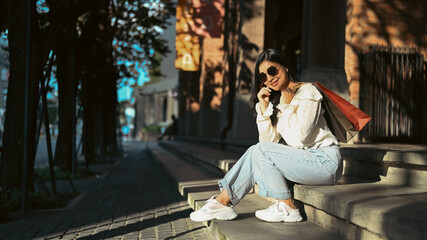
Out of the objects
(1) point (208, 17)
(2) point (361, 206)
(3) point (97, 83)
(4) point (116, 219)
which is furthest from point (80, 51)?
(2) point (361, 206)

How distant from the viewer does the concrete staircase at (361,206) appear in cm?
207

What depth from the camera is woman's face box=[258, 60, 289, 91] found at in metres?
3.03

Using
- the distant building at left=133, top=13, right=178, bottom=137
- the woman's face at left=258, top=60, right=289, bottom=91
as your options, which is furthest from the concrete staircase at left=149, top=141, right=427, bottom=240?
the distant building at left=133, top=13, right=178, bottom=137

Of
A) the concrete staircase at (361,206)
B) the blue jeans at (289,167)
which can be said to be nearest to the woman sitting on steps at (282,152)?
the blue jeans at (289,167)

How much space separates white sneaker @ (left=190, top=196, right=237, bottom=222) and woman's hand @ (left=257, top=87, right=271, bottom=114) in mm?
853

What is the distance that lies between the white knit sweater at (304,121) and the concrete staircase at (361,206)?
14.7 inches

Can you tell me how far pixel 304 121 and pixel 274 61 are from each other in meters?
0.56

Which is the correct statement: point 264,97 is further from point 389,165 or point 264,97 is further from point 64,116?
point 64,116

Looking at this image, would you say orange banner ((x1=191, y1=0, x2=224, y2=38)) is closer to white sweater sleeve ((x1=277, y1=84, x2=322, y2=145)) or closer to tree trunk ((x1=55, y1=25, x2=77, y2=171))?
tree trunk ((x1=55, y1=25, x2=77, y2=171))

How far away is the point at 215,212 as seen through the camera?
3137 millimetres

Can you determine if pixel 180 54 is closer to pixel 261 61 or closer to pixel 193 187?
pixel 193 187

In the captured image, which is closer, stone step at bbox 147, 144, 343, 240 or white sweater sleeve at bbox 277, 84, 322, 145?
stone step at bbox 147, 144, 343, 240

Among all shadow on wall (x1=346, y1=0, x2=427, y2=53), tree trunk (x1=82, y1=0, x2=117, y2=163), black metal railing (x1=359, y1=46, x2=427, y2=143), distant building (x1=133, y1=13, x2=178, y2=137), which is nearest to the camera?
black metal railing (x1=359, y1=46, x2=427, y2=143)

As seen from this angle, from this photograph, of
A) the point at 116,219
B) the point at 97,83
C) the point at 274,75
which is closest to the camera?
the point at 274,75
